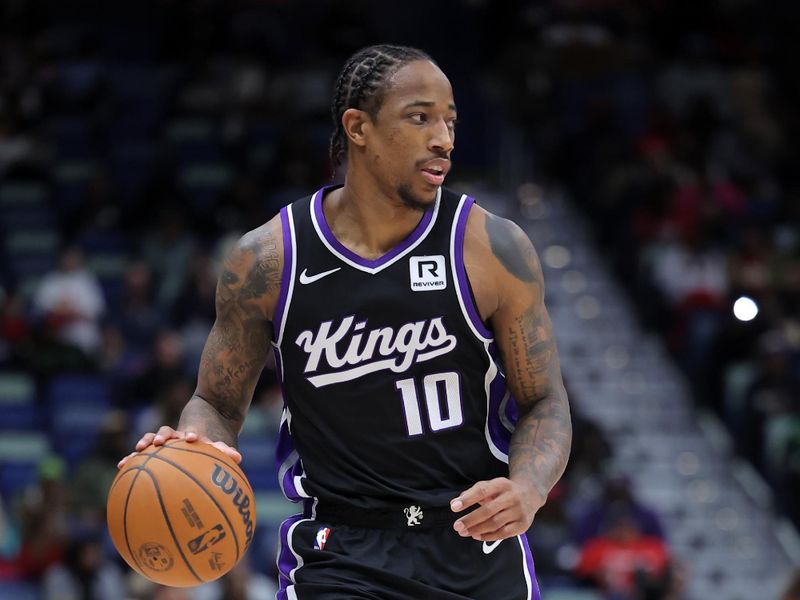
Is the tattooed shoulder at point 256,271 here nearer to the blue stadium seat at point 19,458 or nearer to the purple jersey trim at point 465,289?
the purple jersey trim at point 465,289

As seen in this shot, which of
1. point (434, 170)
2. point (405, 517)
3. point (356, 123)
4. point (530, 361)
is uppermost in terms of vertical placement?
point (356, 123)

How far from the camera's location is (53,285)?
1222 cm

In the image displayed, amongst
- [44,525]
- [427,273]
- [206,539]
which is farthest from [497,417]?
[44,525]

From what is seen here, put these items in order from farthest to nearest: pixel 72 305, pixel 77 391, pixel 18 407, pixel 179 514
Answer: pixel 72 305 → pixel 77 391 → pixel 18 407 → pixel 179 514

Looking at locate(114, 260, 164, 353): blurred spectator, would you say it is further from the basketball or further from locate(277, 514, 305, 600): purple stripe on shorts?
the basketball

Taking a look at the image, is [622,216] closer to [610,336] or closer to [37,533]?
[610,336]

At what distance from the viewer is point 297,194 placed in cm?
1355

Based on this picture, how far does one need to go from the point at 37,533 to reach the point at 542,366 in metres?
6.45

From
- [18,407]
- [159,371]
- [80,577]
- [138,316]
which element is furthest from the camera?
[138,316]

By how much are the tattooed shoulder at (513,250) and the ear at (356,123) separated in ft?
1.58

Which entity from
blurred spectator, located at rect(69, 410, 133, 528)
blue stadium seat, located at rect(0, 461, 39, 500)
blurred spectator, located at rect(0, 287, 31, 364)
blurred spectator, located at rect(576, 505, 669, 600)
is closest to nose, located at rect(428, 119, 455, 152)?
blurred spectator, located at rect(576, 505, 669, 600)

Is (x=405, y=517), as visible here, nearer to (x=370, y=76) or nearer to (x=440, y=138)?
(x=440, y=138)

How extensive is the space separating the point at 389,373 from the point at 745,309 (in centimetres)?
922

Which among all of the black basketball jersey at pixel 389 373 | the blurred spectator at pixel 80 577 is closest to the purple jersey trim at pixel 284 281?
the black basketball jersey at pixel 389 373
